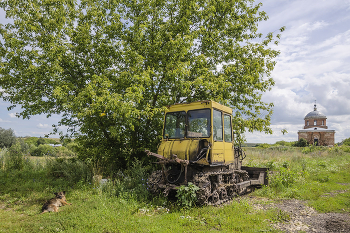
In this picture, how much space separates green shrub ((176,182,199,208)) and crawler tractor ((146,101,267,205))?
0.17 metres

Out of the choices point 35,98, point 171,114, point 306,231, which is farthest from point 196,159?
point 35,98

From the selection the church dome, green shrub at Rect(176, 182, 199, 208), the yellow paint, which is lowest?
green shrub at Rect(176, 182, 199, 208)

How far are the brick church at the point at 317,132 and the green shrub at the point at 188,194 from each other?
2391 inches

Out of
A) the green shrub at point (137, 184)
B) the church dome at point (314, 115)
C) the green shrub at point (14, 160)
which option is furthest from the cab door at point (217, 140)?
the church dome at point (314, 115)

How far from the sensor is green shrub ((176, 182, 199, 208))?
6629 millimetres

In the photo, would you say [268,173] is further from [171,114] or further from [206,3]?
[206,3]

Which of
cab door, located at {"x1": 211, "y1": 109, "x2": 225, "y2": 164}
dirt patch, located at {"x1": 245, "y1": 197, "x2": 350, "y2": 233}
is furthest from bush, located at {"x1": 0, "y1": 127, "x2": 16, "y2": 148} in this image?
dirt patch, located at {"x1": 245, "y1": 197, "x2": 350, "y2": 233}

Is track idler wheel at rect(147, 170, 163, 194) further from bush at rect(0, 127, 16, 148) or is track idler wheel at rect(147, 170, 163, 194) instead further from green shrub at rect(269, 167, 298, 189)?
bush at rect(0, 127, 16, 148)

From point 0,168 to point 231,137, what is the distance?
34.6ft

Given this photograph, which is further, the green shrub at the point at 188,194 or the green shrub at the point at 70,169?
the green shrub at the point at 70,169

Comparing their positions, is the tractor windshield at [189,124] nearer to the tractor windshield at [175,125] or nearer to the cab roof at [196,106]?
the tractor windshield at [175,125]

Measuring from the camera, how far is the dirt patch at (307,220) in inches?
228

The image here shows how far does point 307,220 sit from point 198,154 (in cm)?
327

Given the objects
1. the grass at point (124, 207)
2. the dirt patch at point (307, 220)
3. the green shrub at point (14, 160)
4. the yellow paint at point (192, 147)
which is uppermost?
the yellow paint at point (192, 147)
